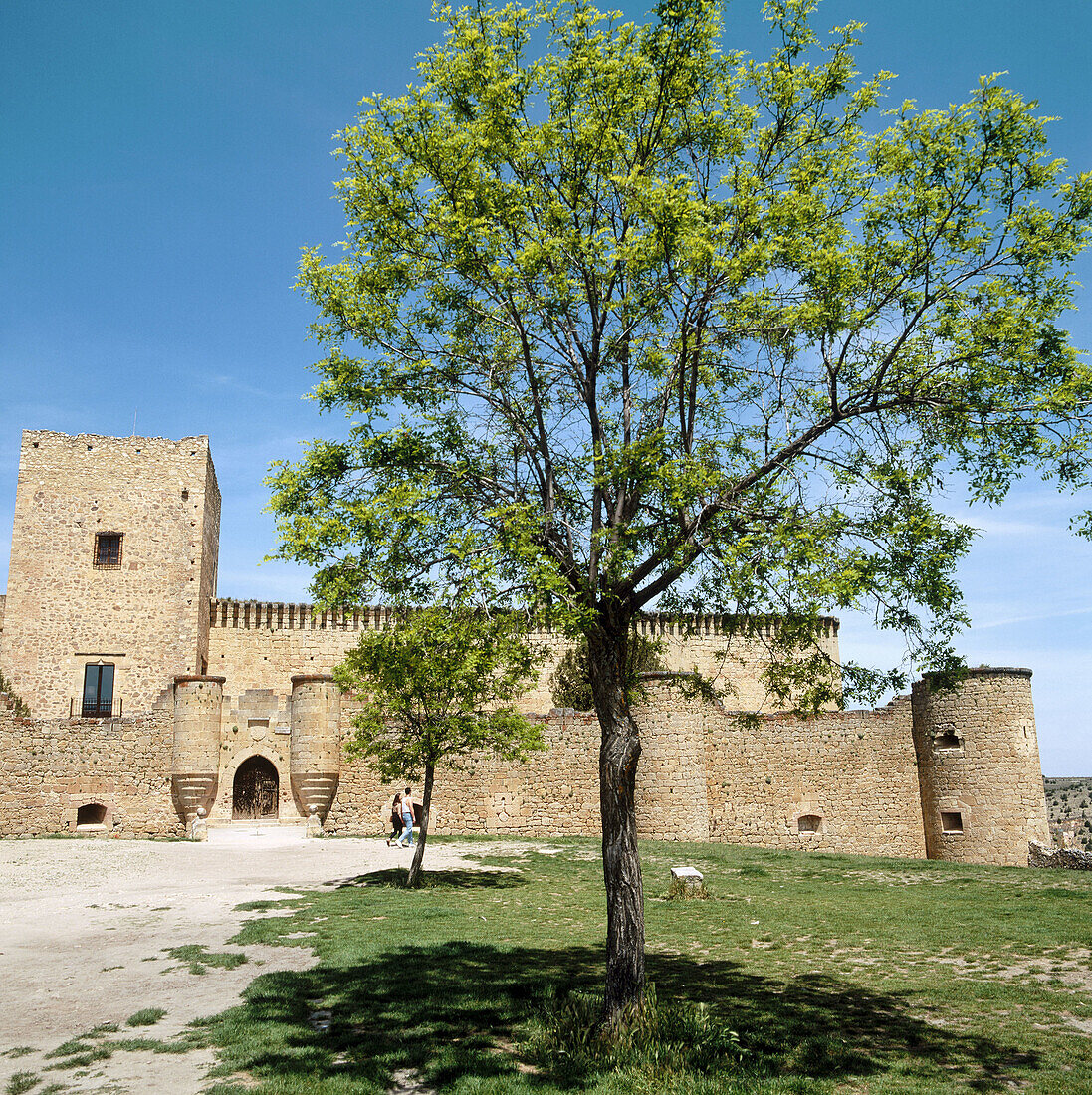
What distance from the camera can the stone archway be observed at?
2547 centimetres

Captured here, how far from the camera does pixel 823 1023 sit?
7191 millimetres

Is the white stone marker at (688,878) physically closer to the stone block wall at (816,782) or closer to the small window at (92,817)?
the stone block wall at (816,782)

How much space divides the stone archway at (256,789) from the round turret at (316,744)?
3.93m

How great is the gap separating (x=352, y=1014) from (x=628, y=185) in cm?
704

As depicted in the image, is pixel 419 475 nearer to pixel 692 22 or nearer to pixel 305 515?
pixel 305 515

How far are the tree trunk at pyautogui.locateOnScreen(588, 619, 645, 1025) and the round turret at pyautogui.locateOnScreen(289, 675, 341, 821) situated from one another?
15.5 m

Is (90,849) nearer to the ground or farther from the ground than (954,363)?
nearer to the ground

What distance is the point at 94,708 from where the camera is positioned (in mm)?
27766

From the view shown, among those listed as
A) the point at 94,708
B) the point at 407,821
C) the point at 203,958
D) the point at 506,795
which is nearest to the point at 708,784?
the point at 506,795

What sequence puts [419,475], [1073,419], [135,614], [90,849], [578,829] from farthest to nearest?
[135,614] → [578,829] → [90,849] → [419,475] → [1073,419]

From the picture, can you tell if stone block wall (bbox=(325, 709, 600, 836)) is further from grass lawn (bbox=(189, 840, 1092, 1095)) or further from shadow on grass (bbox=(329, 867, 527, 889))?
grass lawn (bbox=(189, 840, 1092, 1095))

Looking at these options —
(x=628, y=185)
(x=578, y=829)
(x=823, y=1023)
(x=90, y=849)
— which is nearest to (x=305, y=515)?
(x=628, y=185)

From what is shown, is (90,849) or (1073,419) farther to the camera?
(90,849)

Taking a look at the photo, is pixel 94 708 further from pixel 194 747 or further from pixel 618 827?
pixel 618 827
